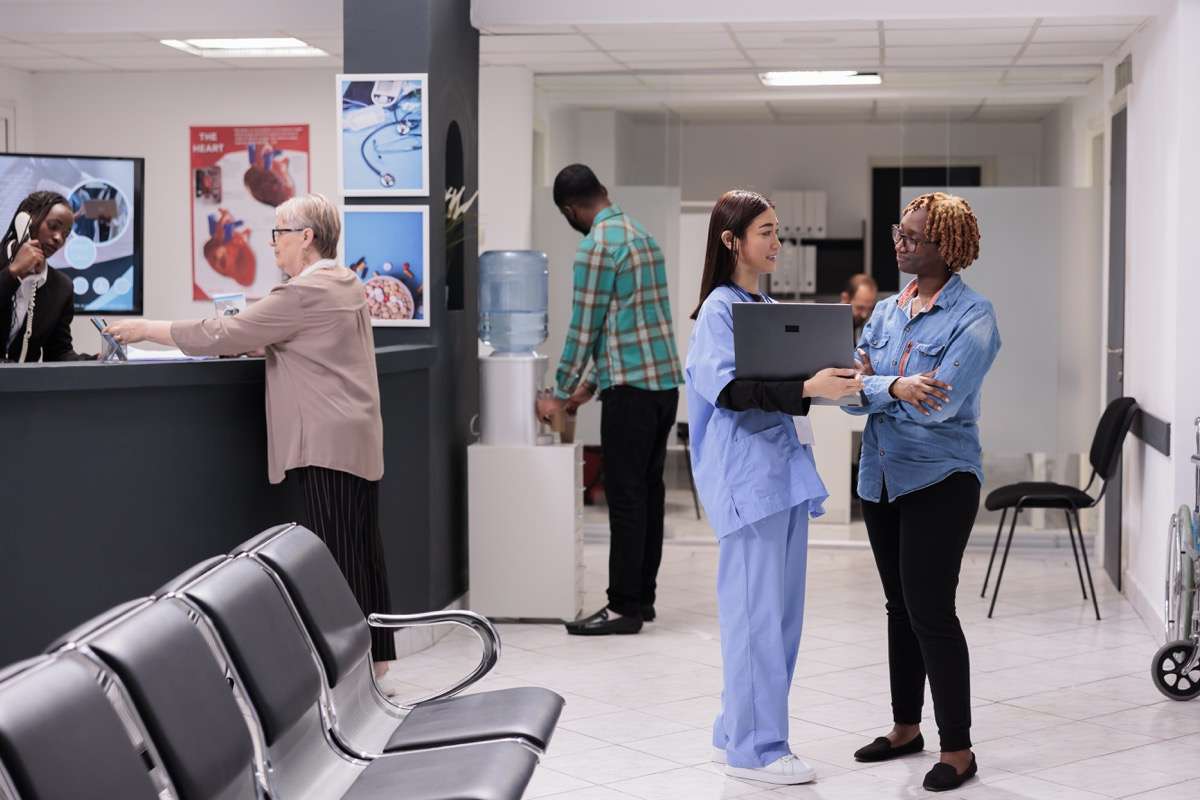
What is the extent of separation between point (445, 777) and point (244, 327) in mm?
1922

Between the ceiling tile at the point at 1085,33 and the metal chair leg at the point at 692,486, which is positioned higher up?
the ceiling tile at the point at 1085,33

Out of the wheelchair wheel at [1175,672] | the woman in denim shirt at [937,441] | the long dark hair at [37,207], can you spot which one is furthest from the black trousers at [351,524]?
the wheelchair wheel at [1175,672]

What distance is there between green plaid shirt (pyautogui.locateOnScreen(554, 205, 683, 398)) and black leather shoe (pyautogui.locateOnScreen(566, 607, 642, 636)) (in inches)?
36.7

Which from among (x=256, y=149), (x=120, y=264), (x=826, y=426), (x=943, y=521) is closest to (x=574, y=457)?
→ (x=120, y=264)

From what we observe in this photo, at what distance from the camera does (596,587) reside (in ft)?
22.7

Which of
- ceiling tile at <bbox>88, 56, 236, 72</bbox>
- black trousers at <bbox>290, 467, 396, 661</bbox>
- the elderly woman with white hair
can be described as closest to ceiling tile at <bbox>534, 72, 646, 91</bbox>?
ceiling tile at <bbox>88, 56, 236, 72</bbox>

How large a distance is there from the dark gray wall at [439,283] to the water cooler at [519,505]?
12cm

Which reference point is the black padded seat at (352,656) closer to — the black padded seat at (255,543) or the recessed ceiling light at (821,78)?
the black padded seat at (255,543)

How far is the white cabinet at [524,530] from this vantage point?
5.96 metres

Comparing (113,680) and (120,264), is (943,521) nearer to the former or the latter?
(113,680)

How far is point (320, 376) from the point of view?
4.39m

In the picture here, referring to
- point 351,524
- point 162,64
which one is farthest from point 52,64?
point 351,524

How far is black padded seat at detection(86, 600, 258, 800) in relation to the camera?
2082 millimetres

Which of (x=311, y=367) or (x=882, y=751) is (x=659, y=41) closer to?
(x=311, y=367)
